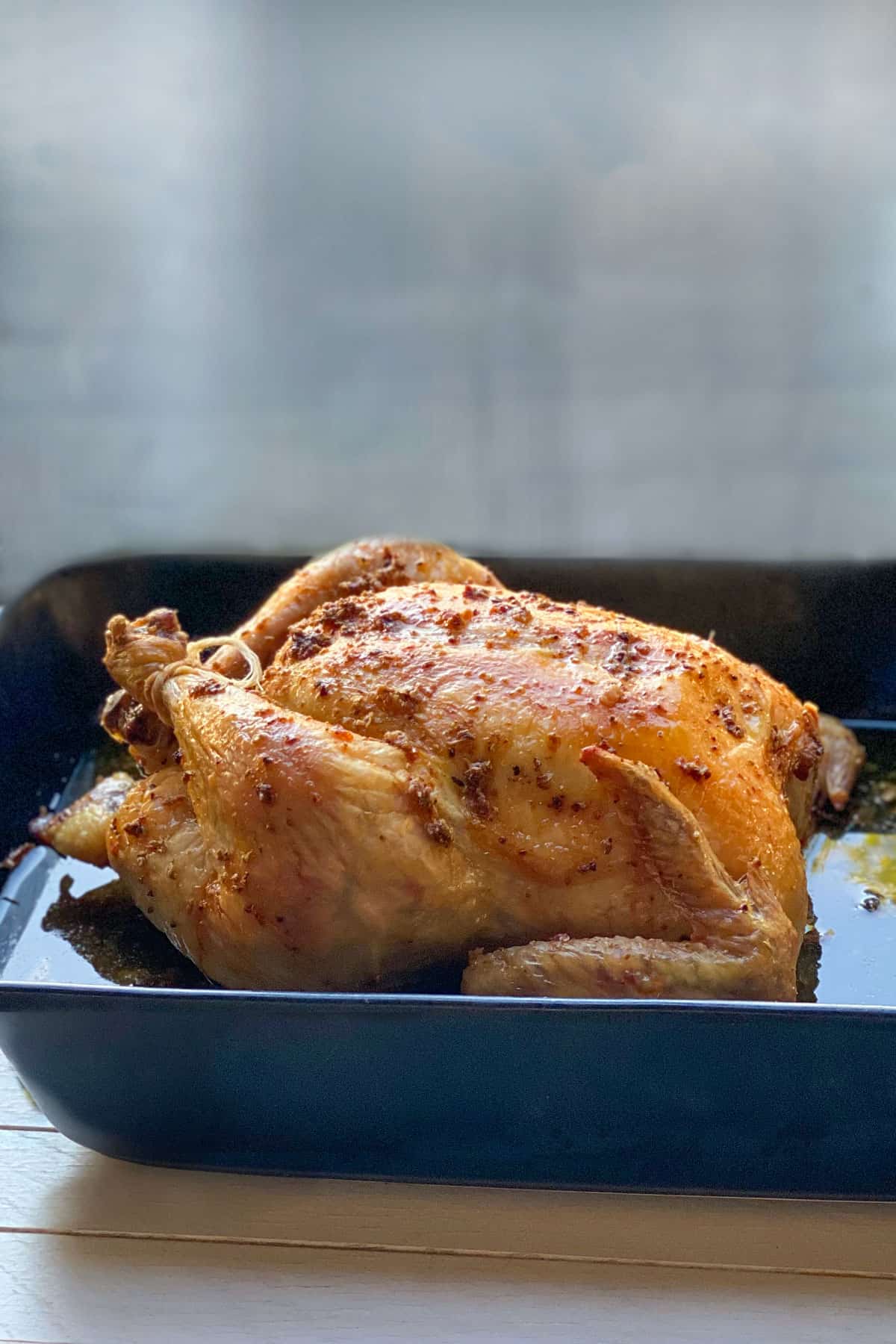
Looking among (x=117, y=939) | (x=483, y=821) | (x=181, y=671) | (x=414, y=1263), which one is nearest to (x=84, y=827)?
(x=117, y=939)

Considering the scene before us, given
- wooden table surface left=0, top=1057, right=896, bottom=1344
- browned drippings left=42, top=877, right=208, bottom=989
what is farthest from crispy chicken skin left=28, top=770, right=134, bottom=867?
wooden table surface left=0, top=1057, right=896, bottom=1344

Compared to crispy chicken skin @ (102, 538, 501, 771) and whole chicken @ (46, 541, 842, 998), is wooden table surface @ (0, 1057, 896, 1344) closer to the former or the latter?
whole chicken @ (46, 541, 842, 998)

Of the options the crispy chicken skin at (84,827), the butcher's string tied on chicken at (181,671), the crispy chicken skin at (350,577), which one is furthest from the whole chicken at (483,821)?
the crispy chicken skin at (350,577)

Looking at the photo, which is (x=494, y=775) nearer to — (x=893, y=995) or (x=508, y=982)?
(x=508, y=982)

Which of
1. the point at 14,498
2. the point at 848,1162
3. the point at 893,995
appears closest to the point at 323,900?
the point at 848,1162

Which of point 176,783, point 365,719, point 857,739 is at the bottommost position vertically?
point 857,739
